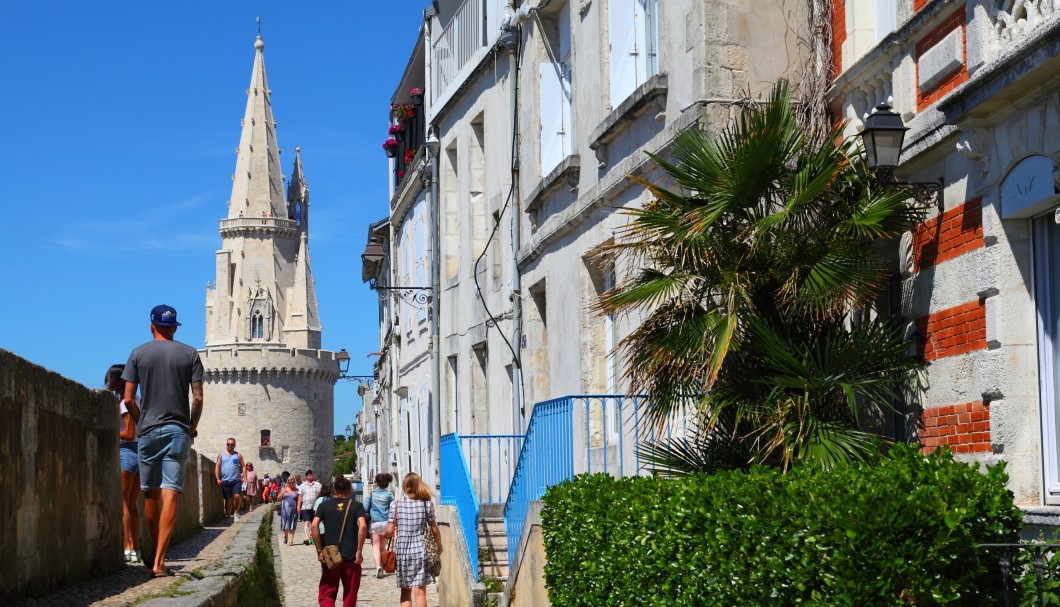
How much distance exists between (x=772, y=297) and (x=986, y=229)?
139 centimetres

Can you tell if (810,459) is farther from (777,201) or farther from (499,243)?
(499,243)

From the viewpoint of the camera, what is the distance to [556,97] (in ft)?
50.0

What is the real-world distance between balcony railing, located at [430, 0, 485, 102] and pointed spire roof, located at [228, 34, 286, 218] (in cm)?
7302

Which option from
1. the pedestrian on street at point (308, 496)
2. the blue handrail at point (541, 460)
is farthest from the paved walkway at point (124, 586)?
the pedestrian on street at point (308, 496)

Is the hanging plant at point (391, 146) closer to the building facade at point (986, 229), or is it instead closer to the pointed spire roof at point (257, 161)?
the building facade at point (986, 229)

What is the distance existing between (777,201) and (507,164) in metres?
9.40

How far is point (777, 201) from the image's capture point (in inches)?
336

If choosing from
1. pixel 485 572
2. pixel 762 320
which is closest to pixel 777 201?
pixel 762 320

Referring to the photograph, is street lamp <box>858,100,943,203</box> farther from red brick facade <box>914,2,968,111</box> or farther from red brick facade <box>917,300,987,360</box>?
red brick facade <box>917,300,987,360</box>

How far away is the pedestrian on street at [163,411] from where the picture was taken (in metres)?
8.80

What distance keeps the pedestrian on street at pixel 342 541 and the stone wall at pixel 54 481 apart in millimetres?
3386

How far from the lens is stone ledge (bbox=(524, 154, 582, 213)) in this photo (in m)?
13.8

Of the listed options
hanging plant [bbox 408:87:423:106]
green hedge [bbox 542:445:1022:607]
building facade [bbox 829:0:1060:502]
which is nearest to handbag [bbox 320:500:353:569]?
green hedge [bbox 542:445:1022:607]

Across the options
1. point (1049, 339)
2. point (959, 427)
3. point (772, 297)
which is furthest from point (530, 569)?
point (1049, 339)
